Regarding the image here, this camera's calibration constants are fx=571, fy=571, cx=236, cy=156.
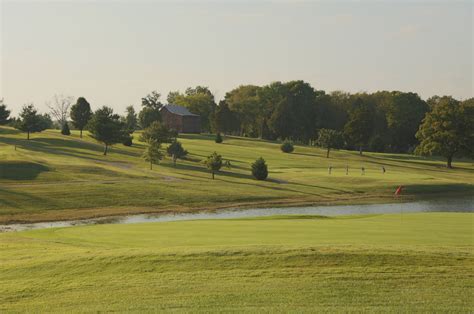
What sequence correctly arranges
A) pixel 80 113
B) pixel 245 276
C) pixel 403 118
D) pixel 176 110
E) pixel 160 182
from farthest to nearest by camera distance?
pixel 176 110
pixel 403 118
pixel 80 113
pixel 160 182
pixel 245 276

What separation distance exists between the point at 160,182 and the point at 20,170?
1406cm

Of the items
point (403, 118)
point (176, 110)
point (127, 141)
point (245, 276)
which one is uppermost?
point (403, 118)

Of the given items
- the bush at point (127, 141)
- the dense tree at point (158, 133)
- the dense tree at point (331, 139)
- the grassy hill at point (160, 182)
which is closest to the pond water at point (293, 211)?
the grassy hill at point (160, 182)

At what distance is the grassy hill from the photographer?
4712cm

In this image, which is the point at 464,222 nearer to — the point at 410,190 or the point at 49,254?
the point at 49,254

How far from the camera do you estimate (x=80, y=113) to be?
356 ft

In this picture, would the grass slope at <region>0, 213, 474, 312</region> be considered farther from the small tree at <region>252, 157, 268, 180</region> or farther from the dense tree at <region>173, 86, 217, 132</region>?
the dense tree at <region>173, 86, 217, 132</region>

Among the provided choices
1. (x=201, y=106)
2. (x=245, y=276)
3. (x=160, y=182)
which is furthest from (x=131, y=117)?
(x=245, y=276)

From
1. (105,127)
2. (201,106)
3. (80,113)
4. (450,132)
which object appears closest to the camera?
(105,127)

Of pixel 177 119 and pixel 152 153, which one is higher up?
pixel 177 119

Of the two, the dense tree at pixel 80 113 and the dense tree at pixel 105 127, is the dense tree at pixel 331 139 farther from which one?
the dense tree at pixel 80 113

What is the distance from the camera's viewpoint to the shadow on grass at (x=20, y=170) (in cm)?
5491

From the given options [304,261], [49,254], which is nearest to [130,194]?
[49,254]

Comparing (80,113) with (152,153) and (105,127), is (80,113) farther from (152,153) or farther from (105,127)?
(152,153)
